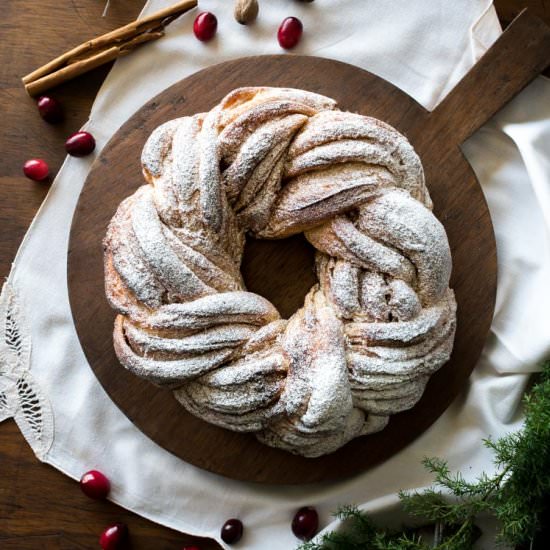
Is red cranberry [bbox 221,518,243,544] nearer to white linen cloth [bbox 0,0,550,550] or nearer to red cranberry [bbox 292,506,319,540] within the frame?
white linen cloth [bbox 0,0,550,550]

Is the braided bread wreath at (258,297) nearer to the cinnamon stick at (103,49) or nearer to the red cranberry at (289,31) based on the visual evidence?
the red cranberry at (289,31)

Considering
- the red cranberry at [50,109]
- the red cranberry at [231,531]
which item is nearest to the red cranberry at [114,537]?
the red cranberry at [231,531]

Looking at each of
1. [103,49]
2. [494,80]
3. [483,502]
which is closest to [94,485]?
[483,502]

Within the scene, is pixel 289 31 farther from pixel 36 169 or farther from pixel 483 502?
pixel 483 502

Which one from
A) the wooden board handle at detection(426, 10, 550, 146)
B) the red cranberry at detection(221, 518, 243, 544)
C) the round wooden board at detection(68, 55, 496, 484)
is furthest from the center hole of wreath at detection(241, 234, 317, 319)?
the red cranberry at detection(221, 518, 243, 544)

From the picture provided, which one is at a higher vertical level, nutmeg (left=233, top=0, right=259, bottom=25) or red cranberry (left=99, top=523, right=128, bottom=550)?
nutmeg (left=233, top=0, right=259, bottom=25)

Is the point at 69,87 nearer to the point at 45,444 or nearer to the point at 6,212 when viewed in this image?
the point at 6,212
